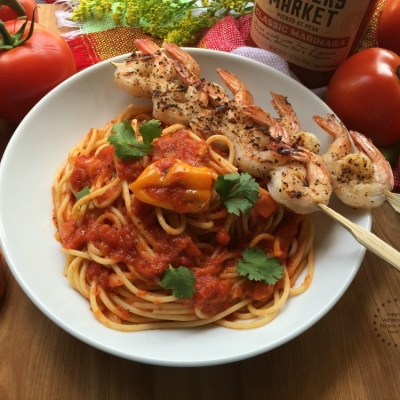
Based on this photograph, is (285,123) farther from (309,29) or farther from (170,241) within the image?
(170,241)

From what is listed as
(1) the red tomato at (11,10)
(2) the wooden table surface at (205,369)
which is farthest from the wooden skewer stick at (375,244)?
(1) the red tomato at (11,10)

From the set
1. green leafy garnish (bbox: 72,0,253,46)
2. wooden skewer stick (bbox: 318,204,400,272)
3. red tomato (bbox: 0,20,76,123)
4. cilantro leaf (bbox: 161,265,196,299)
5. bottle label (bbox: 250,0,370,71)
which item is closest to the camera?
wooden skewer stick (bbox: 318,204,400,272)

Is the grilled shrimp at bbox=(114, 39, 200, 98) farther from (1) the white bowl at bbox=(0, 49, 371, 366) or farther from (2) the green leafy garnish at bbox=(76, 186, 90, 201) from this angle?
(2) the green leafy garnish at bbox=(76, 186, 90, 201)

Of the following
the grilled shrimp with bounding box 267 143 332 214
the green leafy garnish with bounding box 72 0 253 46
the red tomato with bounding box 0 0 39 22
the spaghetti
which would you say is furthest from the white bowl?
the red tomato with bounding box 0 0 39 22

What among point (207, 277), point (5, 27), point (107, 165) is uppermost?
point (5, 27)

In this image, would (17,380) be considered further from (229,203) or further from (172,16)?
(172,16)

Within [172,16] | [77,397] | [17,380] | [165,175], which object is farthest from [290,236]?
[172,16]

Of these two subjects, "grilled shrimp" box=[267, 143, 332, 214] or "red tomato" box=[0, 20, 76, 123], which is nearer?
"grilled shrimp" box=[267, 143, 332, 214]
